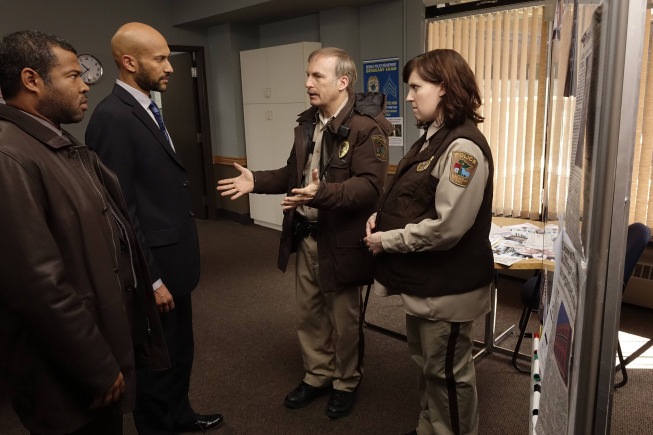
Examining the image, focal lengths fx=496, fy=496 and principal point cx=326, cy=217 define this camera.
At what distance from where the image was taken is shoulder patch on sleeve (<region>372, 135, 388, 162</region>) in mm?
2039

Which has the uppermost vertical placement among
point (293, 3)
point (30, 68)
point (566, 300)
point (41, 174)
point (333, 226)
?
point (293, 3)

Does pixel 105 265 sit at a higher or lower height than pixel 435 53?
lower

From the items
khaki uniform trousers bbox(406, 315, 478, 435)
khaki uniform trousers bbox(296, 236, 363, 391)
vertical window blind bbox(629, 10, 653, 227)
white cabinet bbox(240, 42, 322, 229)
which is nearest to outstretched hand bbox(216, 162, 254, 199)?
khaki uniform trousers bbox(296, 236, 363, 391)

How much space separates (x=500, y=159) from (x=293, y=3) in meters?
2.44

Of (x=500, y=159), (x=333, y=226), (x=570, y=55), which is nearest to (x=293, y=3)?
(x=500, y=159)

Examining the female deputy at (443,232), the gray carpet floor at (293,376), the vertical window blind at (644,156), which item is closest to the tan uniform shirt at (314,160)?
the female deputy at (443,232)

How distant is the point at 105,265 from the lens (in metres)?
1.24

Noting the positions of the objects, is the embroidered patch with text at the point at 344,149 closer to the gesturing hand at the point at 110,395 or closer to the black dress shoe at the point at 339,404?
the black dress shoe at the point at 339,404

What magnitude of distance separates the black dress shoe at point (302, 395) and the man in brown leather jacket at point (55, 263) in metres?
1.08

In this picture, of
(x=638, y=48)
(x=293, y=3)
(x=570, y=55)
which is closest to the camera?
(x=638, y=48)

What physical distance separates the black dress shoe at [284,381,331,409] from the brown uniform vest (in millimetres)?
960

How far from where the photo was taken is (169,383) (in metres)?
1.88

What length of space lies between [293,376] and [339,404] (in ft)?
1.41

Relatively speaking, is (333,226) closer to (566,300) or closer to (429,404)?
(429,404)
